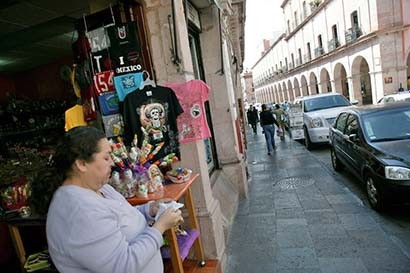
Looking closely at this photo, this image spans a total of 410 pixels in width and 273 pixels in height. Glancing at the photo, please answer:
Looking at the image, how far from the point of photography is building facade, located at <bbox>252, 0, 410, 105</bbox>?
2017cm

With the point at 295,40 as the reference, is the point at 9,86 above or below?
below

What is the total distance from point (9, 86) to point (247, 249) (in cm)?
688

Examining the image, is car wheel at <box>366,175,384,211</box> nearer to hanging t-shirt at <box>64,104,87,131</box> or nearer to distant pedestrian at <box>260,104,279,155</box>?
hanging t-shirt at <box>64,104,87,131</box>

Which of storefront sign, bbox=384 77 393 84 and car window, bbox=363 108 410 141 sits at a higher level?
storefront sign, bbox=384 77 393 84

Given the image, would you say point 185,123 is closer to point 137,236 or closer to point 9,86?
point 137,236

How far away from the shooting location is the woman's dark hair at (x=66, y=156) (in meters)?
1.55

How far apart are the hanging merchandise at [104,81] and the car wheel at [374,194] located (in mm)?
3955

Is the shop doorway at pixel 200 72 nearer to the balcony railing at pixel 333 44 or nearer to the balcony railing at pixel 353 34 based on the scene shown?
the balcony railing at pixel 353 34

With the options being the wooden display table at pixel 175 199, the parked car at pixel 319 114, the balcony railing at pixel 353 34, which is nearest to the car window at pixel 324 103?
the parked car at pixel 319 114

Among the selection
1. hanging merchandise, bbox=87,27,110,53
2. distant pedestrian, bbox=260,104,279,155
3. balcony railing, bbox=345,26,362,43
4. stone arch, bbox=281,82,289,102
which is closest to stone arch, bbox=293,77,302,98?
stone arch, bbox=281,82,289,102

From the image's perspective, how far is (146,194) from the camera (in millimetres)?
2729

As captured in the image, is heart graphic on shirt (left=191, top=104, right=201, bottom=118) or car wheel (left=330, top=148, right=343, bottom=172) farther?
car wheel (left=330, top=148, right=343, bottom=172)

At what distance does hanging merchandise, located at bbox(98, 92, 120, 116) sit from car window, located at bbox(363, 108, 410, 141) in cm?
415

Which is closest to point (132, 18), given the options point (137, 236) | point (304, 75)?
point (137, 236)
